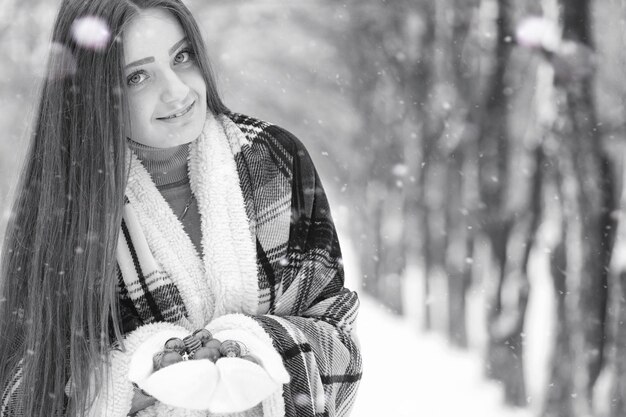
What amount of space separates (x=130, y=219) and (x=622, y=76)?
6.41 feet

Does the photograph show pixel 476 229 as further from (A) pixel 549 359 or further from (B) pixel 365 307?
(B) pixel 365 307

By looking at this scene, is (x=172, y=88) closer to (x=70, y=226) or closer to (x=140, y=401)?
(x=70, y=226)

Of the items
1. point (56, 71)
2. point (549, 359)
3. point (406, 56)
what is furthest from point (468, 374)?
point (56, 71)

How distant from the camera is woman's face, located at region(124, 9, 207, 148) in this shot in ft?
5.82

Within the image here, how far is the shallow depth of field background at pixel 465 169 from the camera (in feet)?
10.0

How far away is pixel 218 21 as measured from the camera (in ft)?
23.8

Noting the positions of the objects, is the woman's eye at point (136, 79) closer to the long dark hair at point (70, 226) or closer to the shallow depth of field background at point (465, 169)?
the long dark hair at point (70, 226)

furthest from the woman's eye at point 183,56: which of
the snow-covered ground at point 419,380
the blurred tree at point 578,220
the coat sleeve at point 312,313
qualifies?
the snow-covered ground at point 419,380

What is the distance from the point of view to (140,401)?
1.77 m

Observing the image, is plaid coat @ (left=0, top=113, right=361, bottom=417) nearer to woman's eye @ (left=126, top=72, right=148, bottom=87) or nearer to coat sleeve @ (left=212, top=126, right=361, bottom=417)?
coat sleeve @ (left=212, top=126, right=361, bottom=417)

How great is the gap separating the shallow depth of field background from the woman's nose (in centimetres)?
36

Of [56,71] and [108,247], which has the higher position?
[56,71]

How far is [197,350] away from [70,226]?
17.8 inches

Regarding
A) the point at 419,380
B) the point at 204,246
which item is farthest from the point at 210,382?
the point at 419,380
